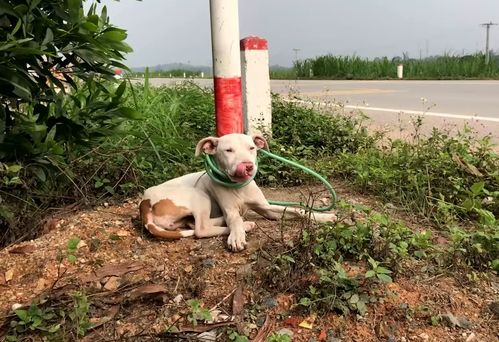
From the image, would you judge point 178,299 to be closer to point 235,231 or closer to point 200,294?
point 200,294

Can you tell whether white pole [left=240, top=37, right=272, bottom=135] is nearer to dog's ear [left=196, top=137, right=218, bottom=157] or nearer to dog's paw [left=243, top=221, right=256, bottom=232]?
dog's ear [left=196, top=137, right=218, bottom=157]

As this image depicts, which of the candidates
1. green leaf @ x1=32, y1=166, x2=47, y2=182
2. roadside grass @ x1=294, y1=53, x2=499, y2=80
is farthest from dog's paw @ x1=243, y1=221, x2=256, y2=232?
roadside grass @ x1=294, y1=53, x2=499, y2=80

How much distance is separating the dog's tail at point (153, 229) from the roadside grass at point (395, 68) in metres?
17.9

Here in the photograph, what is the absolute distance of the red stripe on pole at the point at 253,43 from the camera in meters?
4.94

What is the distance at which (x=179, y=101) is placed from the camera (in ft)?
22.1

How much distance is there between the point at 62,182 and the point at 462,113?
6.35 metres

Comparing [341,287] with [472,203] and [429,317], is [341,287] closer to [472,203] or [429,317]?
[429,317]

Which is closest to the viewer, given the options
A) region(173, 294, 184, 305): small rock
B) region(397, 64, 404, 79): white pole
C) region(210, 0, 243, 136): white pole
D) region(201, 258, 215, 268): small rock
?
region(173, 294, 184, 305): small rock

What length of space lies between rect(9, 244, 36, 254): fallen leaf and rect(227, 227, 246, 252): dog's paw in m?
1.09

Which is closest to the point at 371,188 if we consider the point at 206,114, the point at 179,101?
the point at 206,114

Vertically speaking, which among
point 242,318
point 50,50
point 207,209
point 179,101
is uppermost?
point 50,50

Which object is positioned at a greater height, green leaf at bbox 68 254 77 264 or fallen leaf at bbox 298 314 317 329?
green leaf at bbox 68 254 77 264

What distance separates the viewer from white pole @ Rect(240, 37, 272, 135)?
495 cm

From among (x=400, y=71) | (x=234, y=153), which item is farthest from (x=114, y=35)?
(x=400, y=71)
